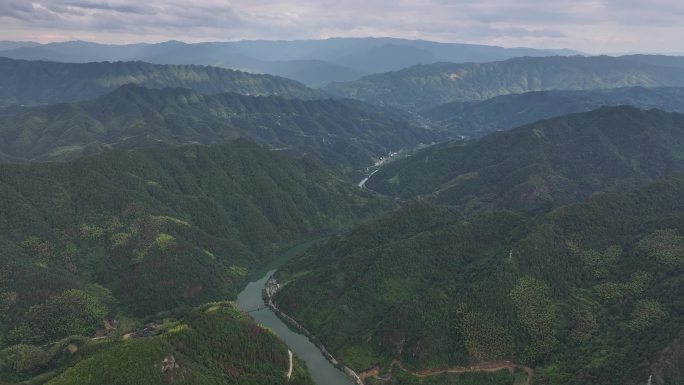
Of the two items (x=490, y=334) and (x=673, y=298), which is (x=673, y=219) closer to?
(x=673, y=298)

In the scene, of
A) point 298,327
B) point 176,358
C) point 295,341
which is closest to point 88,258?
point 298,327

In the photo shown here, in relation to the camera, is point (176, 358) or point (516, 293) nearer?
point (176, 358)

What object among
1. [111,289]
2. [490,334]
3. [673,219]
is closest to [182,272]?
[111,289]

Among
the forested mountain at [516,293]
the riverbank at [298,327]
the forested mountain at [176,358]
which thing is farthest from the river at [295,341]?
the forested mountain at [176,358]

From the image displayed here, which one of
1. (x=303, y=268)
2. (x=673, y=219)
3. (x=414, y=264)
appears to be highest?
(x=673, y=219)

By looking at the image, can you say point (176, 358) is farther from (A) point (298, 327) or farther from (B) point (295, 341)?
(A) point (298, 327)

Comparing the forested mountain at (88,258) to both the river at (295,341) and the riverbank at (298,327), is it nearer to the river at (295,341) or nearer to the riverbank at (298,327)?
the river at (295,341)

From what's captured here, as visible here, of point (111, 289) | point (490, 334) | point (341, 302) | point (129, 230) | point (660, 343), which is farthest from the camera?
point (129, 230)
